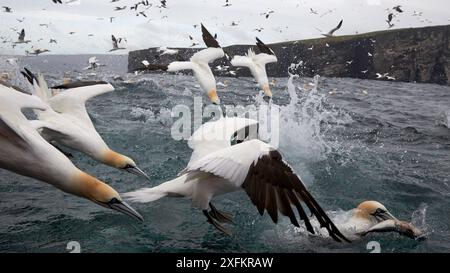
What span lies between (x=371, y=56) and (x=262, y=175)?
70454 millimetres

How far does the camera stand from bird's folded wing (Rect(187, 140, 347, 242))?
157 inches

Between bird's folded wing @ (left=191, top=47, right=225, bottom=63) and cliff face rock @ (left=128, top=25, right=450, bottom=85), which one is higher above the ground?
bird's folded wing @ (left=191, top=47, right=225, bottom=63)

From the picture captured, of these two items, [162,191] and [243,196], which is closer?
[162,191]

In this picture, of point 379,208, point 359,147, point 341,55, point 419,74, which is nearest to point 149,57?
point 341,55

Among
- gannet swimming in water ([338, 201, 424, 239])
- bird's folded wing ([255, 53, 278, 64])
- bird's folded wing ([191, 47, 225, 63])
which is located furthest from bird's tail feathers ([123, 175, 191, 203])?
bird's folded wing ([255, 53, 278, 64])

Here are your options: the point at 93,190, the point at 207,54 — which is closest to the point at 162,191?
the point at 93,190

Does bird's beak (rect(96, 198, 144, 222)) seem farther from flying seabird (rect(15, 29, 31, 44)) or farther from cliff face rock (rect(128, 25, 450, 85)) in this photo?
cliff face rock (rect(128, 25, 450, 85))

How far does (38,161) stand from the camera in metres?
3.89

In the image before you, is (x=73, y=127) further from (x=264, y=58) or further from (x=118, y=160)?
(x=264, y=58)

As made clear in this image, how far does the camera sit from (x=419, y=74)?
6294cm

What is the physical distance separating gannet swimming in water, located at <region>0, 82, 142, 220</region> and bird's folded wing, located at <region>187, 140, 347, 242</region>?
865 millimetres

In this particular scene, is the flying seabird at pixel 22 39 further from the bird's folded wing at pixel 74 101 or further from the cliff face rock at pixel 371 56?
the cliff face rock at pixel 371 56

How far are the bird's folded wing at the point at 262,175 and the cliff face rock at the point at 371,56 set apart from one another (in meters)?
52.7
